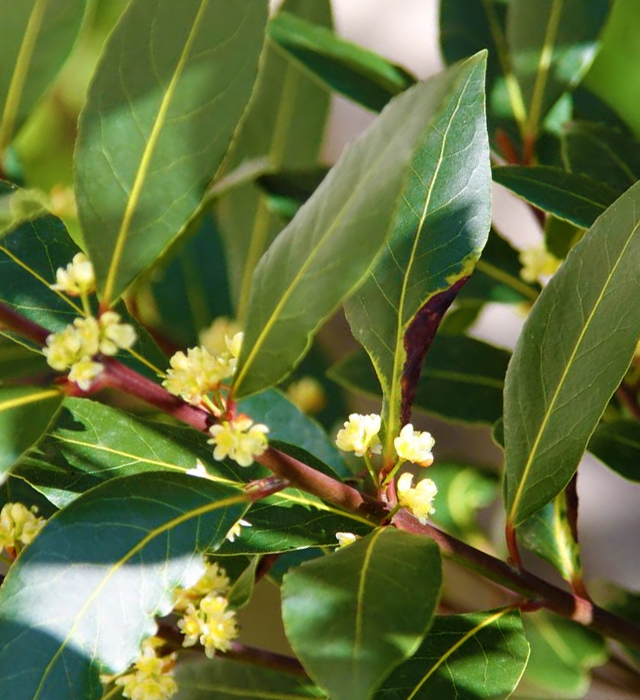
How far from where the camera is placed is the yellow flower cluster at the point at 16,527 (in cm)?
47

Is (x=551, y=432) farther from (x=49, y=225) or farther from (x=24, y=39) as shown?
(x=24, y=39)

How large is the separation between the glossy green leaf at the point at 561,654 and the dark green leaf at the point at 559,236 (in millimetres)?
432

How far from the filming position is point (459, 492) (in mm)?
920

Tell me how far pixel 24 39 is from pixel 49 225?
13.4 inches

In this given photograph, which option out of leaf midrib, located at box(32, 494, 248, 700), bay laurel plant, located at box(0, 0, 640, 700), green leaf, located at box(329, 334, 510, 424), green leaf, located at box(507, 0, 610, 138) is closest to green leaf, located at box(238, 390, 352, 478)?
bay laurel plant, located at box(0, 0, 640, 700)

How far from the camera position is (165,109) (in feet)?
1.43

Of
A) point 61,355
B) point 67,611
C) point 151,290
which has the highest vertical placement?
point 61,355

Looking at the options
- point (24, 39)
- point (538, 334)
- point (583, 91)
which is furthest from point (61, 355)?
point (583, 91)

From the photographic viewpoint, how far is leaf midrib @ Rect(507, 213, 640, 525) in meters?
0.41

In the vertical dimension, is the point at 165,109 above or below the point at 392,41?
above

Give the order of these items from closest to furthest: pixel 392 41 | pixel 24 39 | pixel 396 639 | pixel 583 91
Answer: pixel 396 639
pixel 24 39
pixel 583 91
pixel 392 41

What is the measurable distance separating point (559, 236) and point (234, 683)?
45 cm

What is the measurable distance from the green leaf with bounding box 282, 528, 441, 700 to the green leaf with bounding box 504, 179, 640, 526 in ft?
0.36

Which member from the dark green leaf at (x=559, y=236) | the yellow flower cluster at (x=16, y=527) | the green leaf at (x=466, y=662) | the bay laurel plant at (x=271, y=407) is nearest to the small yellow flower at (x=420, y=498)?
the bay laurel plant at (x=271, y=407)
